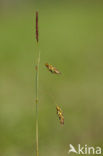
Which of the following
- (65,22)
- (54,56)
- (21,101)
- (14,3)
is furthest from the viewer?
(14,3)

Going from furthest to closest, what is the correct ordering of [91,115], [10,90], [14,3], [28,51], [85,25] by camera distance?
[14,3]
[85,25]
[28,51]
[10,90]
[91,115]

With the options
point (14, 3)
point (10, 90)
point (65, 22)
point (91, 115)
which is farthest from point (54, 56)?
point (14, 3)

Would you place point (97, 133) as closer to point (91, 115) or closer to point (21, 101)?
point (91, 115)

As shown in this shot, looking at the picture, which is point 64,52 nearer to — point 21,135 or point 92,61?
point 92,61

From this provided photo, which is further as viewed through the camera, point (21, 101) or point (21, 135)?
point (21, 101)

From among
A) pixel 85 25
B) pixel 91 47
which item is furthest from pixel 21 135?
pixel 85 25

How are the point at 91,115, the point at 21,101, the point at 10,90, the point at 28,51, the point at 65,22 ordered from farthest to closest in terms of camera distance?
the point at 65,22 → the point at 28,51 → the point at 10,90 → the point at 21,101 → the point at 91,115

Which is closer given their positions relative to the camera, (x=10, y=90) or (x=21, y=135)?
(x=21, y=135)

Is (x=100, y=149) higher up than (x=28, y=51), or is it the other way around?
(x=100, y=149)

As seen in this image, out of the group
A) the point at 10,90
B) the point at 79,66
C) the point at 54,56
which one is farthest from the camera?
the point at 54,56
